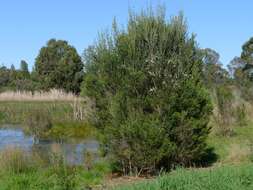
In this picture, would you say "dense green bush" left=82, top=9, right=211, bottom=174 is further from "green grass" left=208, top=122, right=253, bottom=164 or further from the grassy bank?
"green grass" left=208, top=122, right=253, bottom=164

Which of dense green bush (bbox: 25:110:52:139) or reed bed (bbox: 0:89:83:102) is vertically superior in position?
reed bed (bbox: 0:89:83:102)

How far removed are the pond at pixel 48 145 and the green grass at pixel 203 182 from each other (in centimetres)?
A: 598

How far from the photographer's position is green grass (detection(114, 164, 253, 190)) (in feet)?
32.4

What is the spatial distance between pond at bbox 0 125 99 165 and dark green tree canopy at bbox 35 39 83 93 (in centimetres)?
2500

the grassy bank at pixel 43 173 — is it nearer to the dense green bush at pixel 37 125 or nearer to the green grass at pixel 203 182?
the green grass at pixel 203 182

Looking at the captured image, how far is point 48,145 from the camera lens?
82.3ft

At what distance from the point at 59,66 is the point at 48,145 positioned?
3800cm

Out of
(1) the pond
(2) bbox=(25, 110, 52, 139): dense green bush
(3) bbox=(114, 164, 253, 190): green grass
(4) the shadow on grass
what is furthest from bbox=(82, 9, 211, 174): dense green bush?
(2) bbox=(25, 110, 52, 139): dense green bush

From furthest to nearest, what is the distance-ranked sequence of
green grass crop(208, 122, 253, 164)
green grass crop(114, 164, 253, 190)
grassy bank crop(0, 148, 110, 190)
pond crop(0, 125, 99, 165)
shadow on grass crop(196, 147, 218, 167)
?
pond crop(0, 125, 99, 165) → green grass crop(208, 122, 253, 164) → shadow on grass crop(196, 147, 218, 167) → grassy bank crop(0, 148, 110, 190) → green grass crop(114, 164, 253, 190)

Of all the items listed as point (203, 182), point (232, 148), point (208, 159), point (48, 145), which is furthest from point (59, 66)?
point (203, 182)

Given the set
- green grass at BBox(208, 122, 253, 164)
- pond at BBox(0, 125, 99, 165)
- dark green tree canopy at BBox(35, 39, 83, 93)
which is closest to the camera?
green grass at BBox(208, 122, 253, 164)

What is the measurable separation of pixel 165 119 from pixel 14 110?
3070 centimetres

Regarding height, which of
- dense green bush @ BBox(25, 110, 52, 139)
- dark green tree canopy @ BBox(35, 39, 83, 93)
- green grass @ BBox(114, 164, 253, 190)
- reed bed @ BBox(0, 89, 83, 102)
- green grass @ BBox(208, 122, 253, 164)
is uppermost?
dark green tree canopy @ BBox(35, 39, 83, 93)

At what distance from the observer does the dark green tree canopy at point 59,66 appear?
62719 mm
